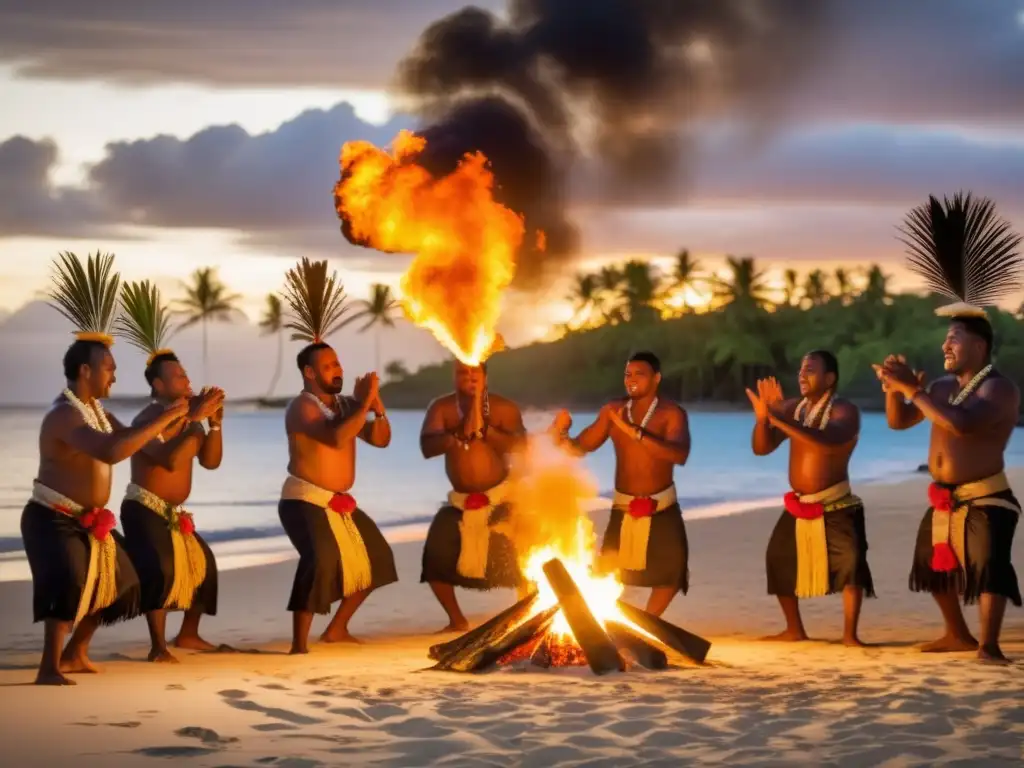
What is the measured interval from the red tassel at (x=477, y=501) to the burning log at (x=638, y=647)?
5.88ft

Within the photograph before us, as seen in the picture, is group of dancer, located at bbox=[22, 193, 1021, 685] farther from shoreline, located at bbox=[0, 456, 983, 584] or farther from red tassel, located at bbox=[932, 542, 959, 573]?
shoreline, located at bbox=[0, 456, 983, 584]

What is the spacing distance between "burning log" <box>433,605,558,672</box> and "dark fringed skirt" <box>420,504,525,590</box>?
150cm

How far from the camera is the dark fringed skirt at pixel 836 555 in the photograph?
10.1m

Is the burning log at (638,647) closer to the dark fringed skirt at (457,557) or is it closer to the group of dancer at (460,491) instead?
the group of dancer at (460,491)

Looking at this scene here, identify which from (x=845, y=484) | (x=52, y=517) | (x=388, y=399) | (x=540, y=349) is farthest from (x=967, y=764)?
(x=388, y=399)

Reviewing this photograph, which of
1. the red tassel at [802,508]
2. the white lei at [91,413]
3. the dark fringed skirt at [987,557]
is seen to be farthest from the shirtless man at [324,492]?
the dark fringed skirt at [987,557]

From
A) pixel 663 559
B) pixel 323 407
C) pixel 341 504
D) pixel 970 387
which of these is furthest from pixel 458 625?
pixel 970 387

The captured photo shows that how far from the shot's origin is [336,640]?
1053 cm

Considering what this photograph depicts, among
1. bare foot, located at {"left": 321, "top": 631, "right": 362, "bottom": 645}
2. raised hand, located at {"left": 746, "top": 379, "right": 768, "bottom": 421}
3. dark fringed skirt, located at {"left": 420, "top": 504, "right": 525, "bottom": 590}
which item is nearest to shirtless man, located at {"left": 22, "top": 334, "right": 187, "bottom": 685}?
bare foot, located at {"left": 321, "top": 631, "right": 362, "bottom": 645}

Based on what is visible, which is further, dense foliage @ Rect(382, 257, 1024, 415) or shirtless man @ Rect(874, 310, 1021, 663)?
dense foliage @ Rect(382, 257, 1024, 415)

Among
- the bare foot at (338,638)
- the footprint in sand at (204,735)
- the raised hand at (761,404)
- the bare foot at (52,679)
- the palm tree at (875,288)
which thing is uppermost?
the palm tree at (875,288)

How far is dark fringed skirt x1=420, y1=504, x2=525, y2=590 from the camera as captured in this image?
1073cm

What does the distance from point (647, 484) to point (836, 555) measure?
1238 millimetres

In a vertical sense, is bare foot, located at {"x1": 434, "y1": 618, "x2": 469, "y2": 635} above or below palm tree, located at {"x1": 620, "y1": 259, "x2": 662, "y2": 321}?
below
